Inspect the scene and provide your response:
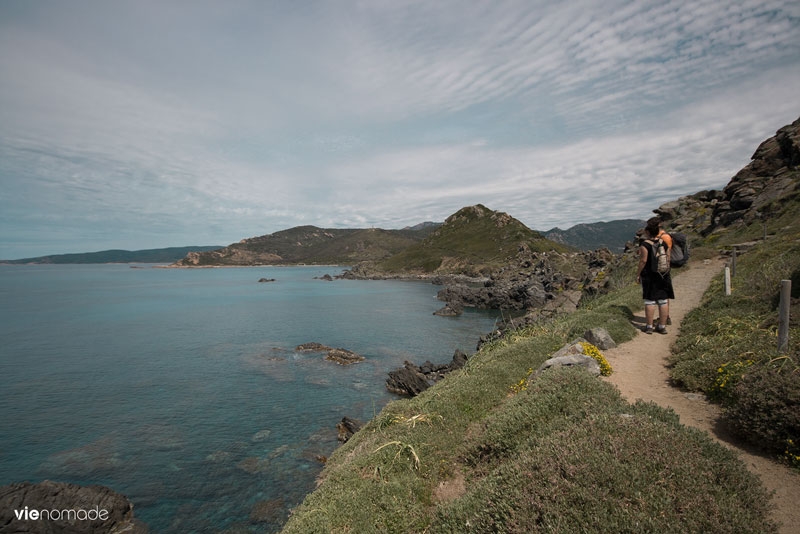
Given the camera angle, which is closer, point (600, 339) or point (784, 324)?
point (784, 324)

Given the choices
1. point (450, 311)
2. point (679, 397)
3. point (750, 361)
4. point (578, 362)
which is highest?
point (750, 361)

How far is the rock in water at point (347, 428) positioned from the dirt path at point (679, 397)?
50.6 ft

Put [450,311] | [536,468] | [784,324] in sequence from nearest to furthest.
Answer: [536,468], [784,324], [450,311]

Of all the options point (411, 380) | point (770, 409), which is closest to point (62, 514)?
point (411, 380)

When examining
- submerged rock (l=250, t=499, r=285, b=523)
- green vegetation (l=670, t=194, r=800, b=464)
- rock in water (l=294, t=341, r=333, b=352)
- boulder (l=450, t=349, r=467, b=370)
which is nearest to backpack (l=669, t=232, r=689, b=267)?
green vegetation (l=670, t=194, r=800, b=464)

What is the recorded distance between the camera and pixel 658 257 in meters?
12.6

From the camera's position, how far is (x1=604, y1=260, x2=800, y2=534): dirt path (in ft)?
16.4

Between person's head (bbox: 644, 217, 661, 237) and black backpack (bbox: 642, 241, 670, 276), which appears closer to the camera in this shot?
black backpack (bbox: 642, 241, 670, 276)

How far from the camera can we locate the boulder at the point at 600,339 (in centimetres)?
1220

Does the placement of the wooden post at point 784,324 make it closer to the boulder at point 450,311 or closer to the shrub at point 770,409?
the shrub at point 770,409

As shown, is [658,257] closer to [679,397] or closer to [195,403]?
[679,397]

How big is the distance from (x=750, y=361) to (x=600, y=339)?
437cm

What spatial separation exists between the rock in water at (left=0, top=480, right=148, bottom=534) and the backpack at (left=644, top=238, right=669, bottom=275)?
73.5 ft

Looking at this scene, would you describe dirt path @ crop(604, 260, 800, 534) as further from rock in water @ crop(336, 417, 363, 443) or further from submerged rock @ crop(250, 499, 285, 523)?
rock in water @ crop(336, 417, 363, 443)
